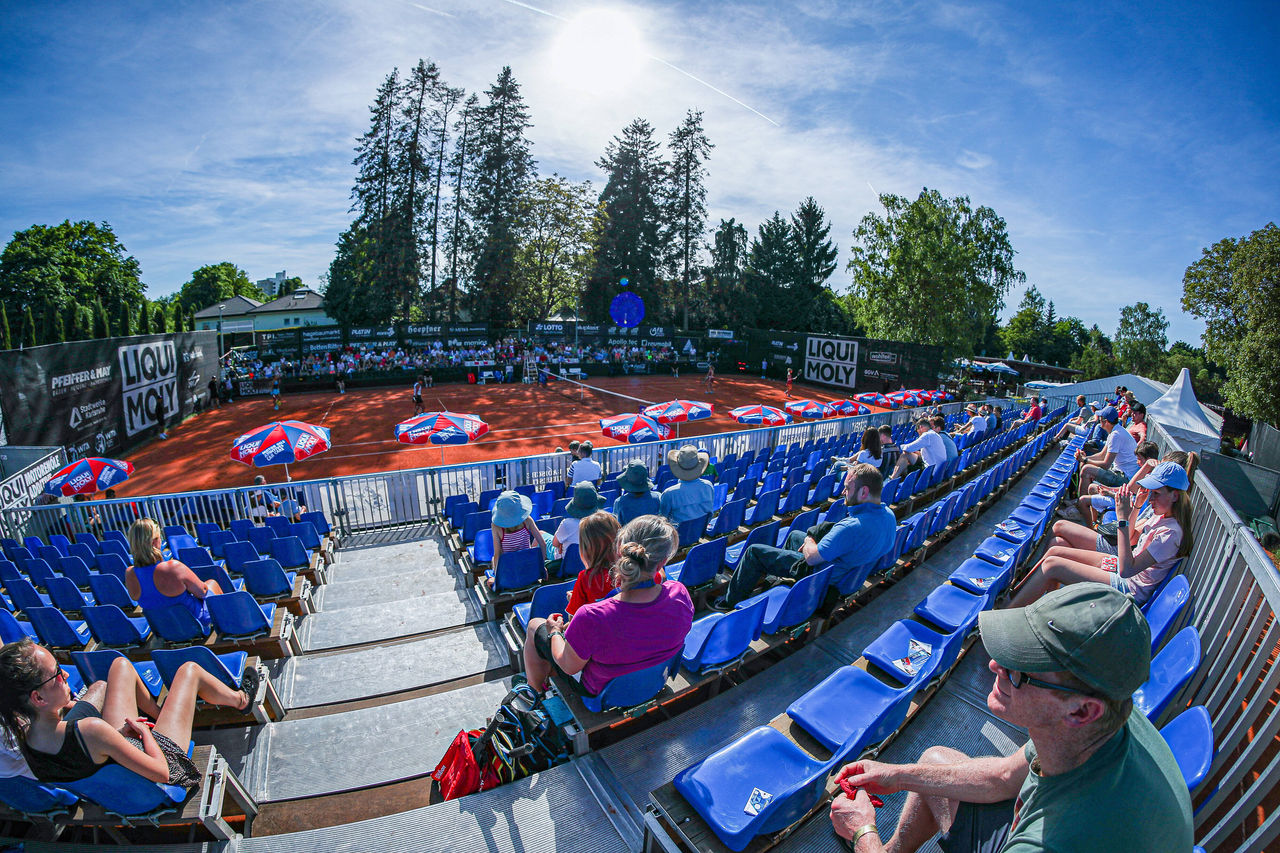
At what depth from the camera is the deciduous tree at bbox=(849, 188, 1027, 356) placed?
1281 inches

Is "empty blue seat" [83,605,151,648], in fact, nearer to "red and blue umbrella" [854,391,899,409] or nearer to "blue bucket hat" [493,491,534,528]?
"blue bucket hat" [493,491,534,528]

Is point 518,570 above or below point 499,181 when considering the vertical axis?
below

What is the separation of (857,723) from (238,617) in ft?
15.8

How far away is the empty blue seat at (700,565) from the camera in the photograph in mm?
4660

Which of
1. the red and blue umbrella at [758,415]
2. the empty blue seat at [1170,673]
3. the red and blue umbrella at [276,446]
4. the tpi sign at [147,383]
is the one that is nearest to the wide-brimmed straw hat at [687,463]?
the empty blue seat at [1170,673]

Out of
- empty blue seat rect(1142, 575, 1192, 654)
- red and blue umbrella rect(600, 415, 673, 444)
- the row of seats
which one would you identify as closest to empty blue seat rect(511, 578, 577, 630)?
the row of seats

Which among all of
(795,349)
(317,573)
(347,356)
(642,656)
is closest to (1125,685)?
(642,656)

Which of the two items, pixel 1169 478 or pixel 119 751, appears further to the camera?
pixel 1169 478

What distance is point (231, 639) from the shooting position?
4.49 metres

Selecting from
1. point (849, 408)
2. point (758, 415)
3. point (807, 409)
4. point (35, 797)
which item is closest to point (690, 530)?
point (35, 797)

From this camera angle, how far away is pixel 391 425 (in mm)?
21453

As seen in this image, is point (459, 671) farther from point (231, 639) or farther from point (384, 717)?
point (231, 639)

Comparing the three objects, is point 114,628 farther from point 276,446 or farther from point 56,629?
point 276,446

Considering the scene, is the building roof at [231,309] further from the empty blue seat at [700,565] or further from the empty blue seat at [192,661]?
the empty blue seat at [700,565]
